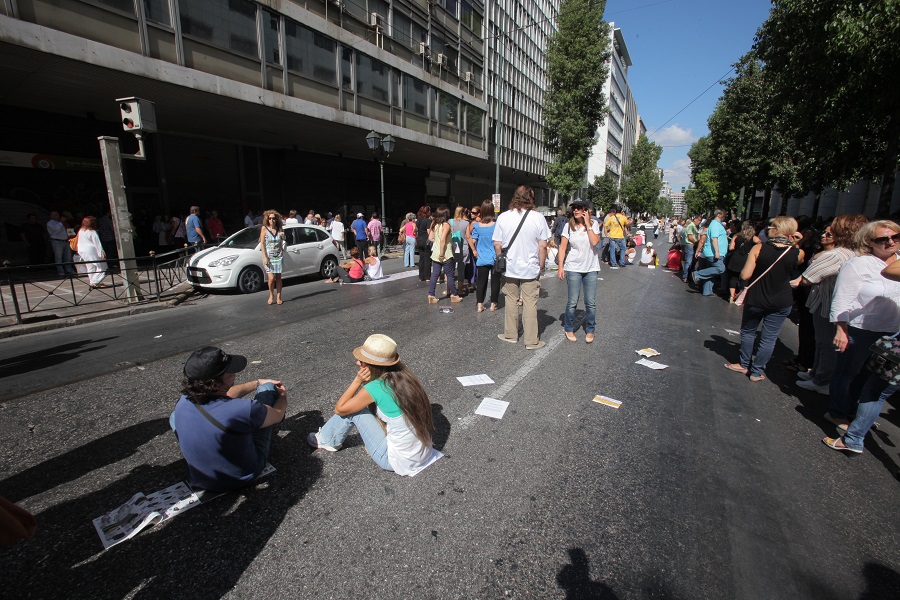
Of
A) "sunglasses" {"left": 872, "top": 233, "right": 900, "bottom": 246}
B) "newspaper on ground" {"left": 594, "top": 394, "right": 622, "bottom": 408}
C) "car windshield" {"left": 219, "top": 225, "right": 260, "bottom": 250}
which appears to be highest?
"sunglasses" {"left": 872, "top": 233, "right": 900, "bottom": 246}

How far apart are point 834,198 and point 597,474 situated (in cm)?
3281

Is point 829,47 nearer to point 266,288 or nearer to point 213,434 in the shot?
point 213,434

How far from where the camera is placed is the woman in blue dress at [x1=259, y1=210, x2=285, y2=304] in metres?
8.56

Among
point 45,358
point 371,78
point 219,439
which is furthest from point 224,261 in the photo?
point 371,78

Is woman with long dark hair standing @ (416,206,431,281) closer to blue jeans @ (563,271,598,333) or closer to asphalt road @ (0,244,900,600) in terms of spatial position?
blue jeans @ (563,271,598,333)

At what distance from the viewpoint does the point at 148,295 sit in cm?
957

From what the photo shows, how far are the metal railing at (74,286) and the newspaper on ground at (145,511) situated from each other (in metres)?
7.22

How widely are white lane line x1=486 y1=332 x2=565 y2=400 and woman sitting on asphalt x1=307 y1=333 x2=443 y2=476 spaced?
1.43m

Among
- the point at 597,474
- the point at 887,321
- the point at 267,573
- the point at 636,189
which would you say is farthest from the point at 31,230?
the point at 636,189

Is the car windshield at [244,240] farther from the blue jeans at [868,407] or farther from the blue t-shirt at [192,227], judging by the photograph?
the blue jeans at [868,407]

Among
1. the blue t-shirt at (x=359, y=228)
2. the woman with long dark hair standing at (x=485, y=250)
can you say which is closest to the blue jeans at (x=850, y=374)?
the woman with long dark hair standing at (x=485, y=250)

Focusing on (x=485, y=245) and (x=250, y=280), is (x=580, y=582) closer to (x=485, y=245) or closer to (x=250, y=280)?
(x=485, y=245)

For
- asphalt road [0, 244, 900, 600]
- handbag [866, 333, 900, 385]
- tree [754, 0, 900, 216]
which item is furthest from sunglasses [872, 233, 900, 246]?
tree [754, 0, 900, 216]

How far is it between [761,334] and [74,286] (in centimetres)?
1157
